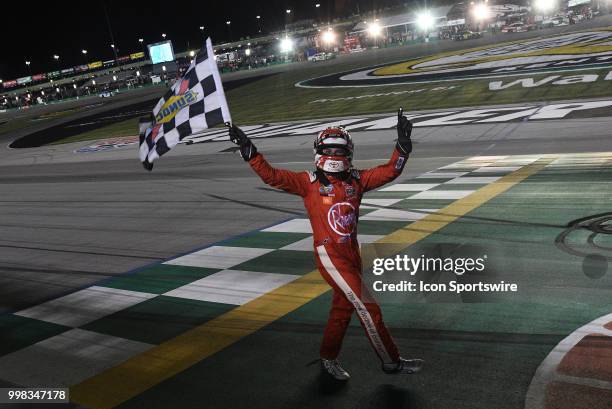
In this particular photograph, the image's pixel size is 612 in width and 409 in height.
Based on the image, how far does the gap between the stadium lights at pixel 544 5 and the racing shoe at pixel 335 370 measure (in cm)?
7368

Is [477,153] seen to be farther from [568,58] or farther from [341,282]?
[568,58]

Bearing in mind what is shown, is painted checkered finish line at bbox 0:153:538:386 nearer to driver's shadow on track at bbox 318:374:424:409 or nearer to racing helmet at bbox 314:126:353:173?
driver's shadow on track at bbox 318:374:424:409

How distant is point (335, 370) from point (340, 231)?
3.57 ft

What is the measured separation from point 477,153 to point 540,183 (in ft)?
12.0

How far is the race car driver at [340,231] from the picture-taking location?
421 cm

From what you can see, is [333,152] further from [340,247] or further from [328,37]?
[328,37]

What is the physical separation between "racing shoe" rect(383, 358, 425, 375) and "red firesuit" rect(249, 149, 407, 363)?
0.05 metres

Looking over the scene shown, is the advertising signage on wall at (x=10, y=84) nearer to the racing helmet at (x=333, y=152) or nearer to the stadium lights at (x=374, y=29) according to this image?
the stadium lights at (x=374, y=29)

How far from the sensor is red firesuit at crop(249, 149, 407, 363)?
420 cm

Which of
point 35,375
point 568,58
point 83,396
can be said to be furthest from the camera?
point 568,58

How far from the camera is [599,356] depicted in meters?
4.23

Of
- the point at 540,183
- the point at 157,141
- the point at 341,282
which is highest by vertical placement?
the point at 157,141

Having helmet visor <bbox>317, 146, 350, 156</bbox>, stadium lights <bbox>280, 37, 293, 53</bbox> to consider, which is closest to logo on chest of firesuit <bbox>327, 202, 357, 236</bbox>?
helmet visor <bbox>317, 146, 350, 156</bbox>

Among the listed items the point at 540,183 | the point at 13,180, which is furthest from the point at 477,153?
the point at 13,180
